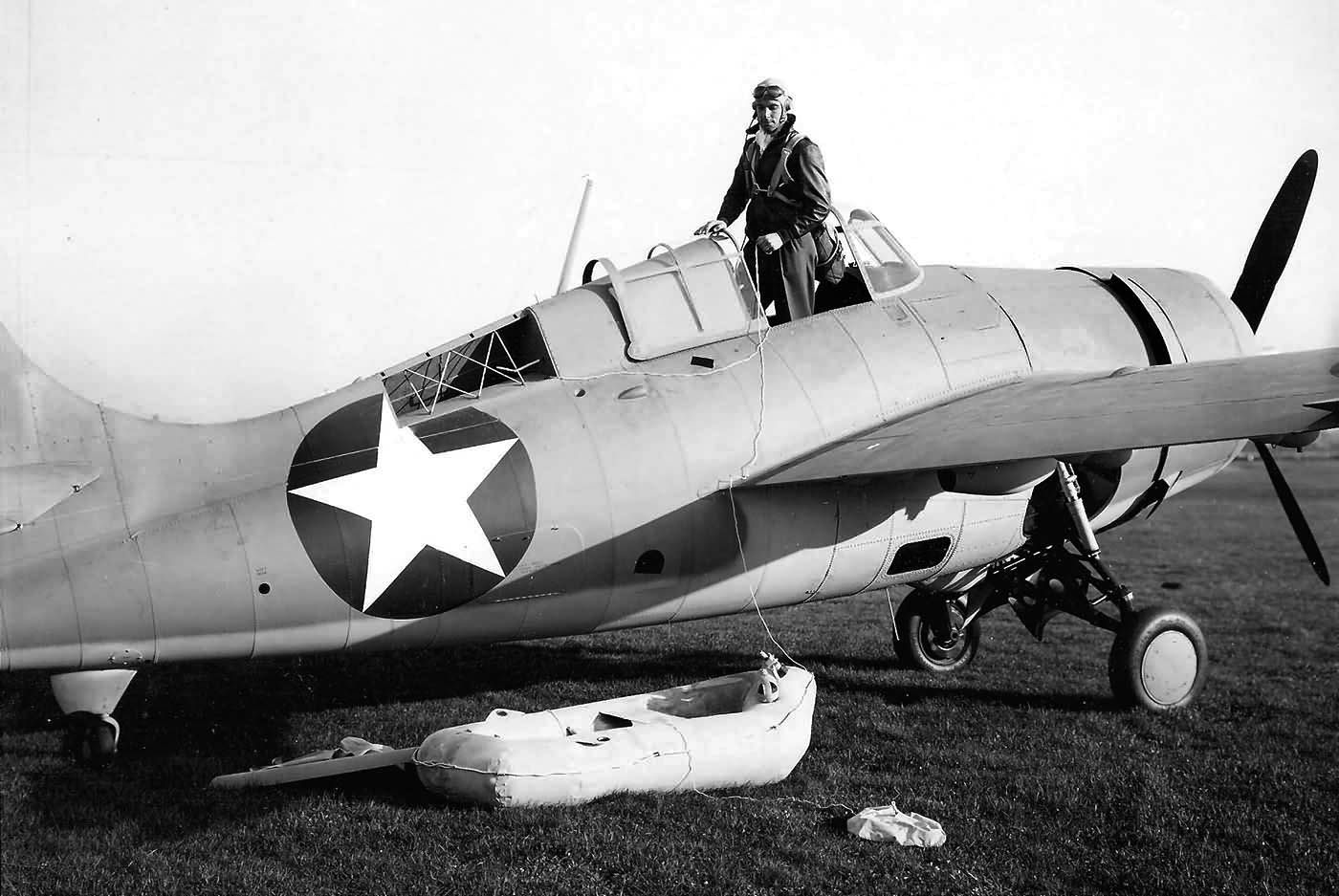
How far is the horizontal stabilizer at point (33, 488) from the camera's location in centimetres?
496

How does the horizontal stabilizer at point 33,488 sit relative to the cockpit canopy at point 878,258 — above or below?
below

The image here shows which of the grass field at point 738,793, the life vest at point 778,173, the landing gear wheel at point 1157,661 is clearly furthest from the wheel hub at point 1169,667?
the life vest at point 778,173

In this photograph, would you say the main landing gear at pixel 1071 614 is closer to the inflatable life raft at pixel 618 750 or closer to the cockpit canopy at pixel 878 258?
the cockpit canopy at pixel 878 258

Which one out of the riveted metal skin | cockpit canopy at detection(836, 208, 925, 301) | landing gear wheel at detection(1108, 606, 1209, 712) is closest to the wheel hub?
landing gear wheel at detection(1108, 606, 1209, 712)

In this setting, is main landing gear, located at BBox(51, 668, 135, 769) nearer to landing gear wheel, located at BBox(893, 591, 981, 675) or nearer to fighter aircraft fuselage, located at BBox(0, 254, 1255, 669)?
fighter aircraft fuselage, located at BBox(0, 254, 1255, 669)

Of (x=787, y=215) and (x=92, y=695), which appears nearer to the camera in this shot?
(x=92, y=695)


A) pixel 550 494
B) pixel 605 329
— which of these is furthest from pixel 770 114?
pixel 550 494

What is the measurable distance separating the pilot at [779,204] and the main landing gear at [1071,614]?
2195 mm

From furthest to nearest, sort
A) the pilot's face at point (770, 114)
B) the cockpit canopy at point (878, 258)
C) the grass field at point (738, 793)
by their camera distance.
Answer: the pilot's face at point (770, 114) < the cockpit canopy at point (878, 258) < the grass field at point (738, 793)

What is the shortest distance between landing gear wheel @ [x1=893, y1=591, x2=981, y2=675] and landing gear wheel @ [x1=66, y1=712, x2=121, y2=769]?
18.3 ft

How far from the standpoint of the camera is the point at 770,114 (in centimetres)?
770

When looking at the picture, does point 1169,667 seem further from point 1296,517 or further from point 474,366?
point 474,366

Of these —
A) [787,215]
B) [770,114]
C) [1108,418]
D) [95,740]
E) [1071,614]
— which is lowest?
[1071,614]

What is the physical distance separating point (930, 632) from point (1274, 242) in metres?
4.40
